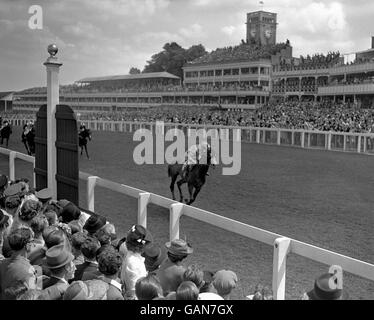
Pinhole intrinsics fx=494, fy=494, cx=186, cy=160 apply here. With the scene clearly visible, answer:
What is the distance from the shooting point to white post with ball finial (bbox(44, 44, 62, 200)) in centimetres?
691

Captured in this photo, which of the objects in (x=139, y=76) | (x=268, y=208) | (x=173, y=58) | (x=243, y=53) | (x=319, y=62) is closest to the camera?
(x=268, y=208)

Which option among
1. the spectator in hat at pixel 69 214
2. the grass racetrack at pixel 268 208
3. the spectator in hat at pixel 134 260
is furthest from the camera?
the grass racetrack at pixel 268 208

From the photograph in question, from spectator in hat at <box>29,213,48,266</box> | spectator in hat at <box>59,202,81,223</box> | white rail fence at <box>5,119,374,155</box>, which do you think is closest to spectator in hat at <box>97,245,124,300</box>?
spectator in hat at <box>29,213,48,266</box>

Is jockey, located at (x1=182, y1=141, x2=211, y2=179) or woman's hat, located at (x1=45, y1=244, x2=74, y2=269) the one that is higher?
jockey, located at (x1=182, y1=141, x2=211, y2=179)

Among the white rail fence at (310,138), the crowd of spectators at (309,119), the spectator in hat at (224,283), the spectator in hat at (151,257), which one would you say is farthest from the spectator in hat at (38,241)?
the crowd of spectators at (309,119)

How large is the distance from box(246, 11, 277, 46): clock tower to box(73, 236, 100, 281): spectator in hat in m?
85.4

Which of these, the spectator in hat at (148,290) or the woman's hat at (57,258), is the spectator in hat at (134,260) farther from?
Result: the spectator in hat at (148,290)

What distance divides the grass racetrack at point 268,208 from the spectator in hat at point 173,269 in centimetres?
113

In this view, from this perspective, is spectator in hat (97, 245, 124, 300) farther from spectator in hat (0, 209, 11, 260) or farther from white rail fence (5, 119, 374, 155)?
white rail fence (5, 119, 374, 155)

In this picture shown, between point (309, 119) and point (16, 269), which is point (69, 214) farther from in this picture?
point (309, 119)

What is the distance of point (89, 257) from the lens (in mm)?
3783

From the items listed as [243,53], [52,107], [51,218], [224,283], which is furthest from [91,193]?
[243,53]

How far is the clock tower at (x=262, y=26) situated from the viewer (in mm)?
85875

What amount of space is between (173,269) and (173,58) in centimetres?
9113
